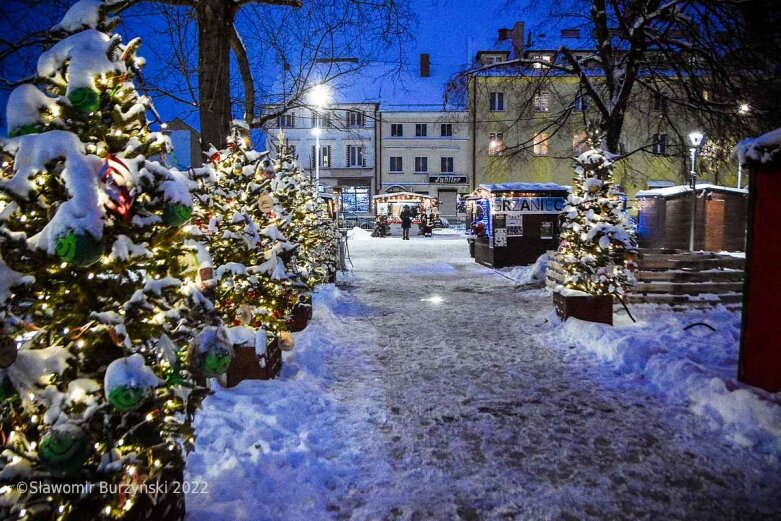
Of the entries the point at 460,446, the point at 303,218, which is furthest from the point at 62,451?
the point at 303,218

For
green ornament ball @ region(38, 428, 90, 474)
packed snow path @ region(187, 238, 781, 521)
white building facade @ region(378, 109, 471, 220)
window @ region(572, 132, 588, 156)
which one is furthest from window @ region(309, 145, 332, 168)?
green ornament ball @ region(38, 428, 90, 474)

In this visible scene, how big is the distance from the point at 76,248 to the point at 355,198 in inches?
1972

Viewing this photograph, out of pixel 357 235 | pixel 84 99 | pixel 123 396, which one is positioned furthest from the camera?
pixel 357 235

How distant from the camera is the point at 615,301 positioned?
10.7m

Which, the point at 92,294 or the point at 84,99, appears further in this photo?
the point at 92,294

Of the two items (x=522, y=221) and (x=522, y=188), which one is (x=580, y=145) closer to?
(x=522, y=188)

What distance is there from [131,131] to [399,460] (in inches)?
128

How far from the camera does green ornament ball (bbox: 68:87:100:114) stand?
7.55ft

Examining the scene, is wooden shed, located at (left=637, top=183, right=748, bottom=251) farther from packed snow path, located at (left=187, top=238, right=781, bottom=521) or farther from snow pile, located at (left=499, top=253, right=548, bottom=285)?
packed snow path, located at (left=187, top=238, right=781, bottom=521)

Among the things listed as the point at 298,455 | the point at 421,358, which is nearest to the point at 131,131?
the point at 298,455

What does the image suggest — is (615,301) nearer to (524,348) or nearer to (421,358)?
(524,348)

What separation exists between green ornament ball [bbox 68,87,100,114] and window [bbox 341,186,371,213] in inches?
1939

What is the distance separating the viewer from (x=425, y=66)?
53594mm

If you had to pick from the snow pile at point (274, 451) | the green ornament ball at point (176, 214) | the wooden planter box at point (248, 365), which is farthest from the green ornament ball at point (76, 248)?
the wooden planter box at point (248, 365)
